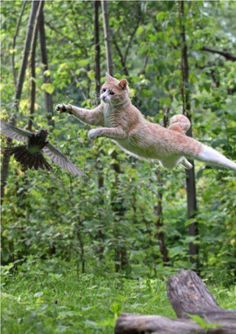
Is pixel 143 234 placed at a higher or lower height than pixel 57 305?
higher

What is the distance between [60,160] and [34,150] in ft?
0.74

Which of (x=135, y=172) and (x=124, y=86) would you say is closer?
(x=124, y=86)

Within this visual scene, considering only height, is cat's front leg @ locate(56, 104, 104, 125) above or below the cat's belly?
above

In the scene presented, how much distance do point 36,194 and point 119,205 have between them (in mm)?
1098

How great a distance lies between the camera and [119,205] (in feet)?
29.8

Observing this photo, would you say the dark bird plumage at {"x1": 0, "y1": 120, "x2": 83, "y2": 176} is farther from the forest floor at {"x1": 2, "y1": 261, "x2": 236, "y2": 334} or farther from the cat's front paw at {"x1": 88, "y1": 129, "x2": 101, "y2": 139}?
the forest floor at {"x1": 2, "y1": 261, "x2": 236, "y2": 334}

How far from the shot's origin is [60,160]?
565 cm

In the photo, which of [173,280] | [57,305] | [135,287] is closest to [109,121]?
[173,280]

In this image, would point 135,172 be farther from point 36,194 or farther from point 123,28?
point 123,28

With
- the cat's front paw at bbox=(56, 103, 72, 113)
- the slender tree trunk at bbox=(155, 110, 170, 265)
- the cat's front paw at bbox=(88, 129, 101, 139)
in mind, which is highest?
the slender tree trunk at bbox=(155, 110, 170, 265)

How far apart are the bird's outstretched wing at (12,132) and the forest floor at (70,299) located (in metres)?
1.34

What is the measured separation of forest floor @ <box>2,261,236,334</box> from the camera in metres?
4.95

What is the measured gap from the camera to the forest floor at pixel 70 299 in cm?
495

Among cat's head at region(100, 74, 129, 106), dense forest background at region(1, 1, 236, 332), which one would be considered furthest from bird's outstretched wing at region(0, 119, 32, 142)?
dense forest background at region(1, 1, 236, 332)
